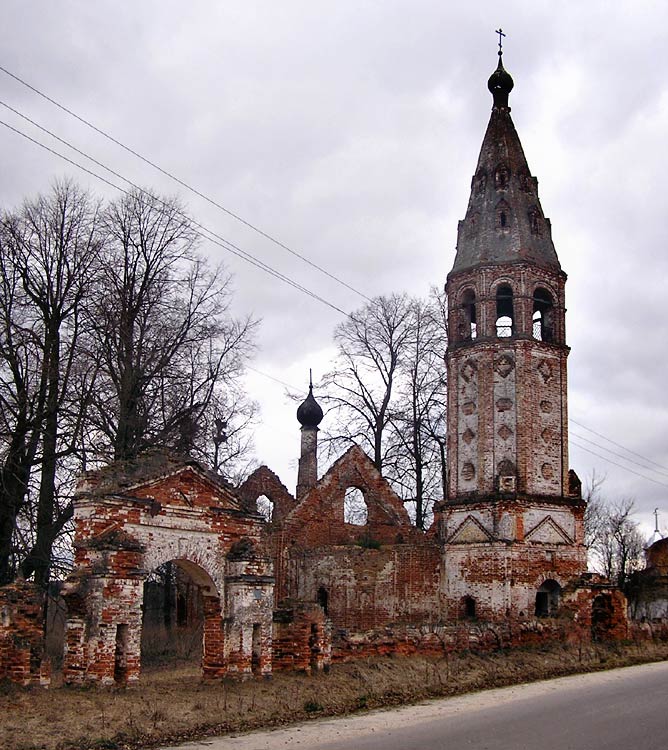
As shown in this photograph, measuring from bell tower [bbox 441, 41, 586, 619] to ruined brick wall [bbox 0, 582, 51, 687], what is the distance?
42.0 ft

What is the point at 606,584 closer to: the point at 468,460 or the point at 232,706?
the point at 468,460

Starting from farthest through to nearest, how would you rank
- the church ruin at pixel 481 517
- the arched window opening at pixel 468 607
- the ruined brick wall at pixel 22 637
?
the arched window opening at pixel 468 607 < the church ruin at pixel 481 517 < the ruined brick wall at pixel 22 637

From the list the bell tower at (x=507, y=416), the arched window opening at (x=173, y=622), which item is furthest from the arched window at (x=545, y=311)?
the arched window opening at (x=173, y=622)

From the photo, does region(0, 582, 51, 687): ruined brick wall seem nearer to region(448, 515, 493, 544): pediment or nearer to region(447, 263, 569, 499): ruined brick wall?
region(448, 515, 493, 544): pediment

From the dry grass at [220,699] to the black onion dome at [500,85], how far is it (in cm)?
1653

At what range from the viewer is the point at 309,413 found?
33281 mm

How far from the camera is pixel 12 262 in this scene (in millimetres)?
21719

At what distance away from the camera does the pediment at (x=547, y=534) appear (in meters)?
23.6

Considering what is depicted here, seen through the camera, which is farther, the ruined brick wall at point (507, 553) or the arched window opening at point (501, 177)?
the arched window opening at point (501, 177)

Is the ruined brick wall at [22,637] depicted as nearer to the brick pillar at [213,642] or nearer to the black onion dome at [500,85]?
the brick pillar at [213,642]

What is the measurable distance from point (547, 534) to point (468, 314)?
6358 millimetres

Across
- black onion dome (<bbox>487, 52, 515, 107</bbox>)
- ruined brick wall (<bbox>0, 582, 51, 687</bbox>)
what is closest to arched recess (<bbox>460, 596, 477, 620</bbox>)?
ruined brick wall (<bbox>0, 582, 51, 687</bbox>)

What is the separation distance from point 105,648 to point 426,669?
5.46 m

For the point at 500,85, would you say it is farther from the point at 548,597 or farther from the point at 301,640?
the point at 301,640
